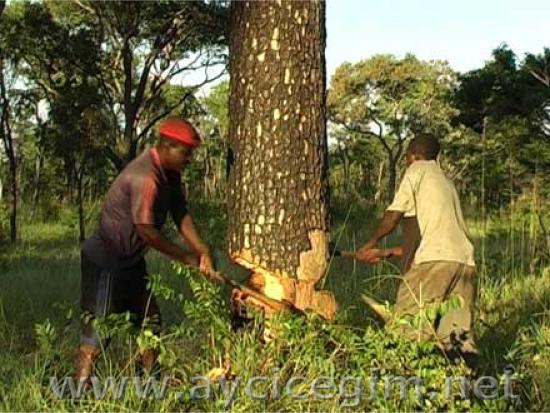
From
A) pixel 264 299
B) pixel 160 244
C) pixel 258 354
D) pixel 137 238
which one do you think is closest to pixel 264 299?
pixel 264 299

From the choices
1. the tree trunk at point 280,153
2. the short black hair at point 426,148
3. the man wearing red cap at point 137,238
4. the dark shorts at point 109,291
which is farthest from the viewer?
the short black hair at point 426,148

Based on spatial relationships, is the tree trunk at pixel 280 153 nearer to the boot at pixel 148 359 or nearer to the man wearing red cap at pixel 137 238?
the man wearing red cap at pixel 137 238

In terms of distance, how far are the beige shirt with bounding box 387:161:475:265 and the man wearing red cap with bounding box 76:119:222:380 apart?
4.30ft

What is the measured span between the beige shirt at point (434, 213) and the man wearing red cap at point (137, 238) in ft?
4.30

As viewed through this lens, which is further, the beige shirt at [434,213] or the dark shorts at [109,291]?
the beige shirt at [434,213]

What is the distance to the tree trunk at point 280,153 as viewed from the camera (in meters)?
4.66

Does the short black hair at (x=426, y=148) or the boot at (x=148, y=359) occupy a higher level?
the short black hair at (x=426, y=148)

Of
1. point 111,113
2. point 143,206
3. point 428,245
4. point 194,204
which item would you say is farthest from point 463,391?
point 111,113

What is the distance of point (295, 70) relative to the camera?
15.4 feet

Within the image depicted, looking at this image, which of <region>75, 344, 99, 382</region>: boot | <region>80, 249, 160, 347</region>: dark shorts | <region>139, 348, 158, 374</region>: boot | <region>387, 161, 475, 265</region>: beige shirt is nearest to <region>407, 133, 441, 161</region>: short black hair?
<region>387, 161, 475, 265</region>: beige shirt

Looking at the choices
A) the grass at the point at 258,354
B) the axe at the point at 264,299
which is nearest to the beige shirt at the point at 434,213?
the grass at the point at 258,354

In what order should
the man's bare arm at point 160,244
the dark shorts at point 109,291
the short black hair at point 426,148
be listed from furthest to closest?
the short black hair at point 426,148 → the dark shorts at point 109,291 → the man's bare arm at point 160,244

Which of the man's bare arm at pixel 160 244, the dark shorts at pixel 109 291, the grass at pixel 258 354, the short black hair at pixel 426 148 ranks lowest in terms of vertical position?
the grass at pixel 258 354

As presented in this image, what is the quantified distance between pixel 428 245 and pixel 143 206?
1.76m
